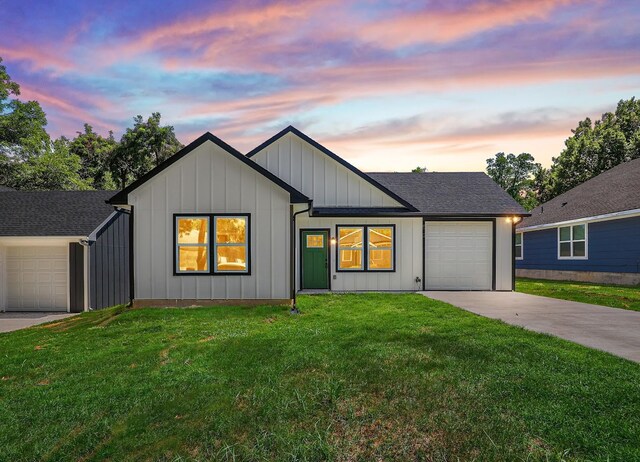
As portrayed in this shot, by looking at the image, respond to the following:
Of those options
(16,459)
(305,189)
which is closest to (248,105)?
(305,189)

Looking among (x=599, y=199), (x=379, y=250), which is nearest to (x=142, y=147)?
(x=379, y=250)

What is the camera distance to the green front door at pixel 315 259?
12492 mm

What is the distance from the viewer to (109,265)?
12383mm

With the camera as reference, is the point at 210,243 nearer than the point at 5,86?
Yes

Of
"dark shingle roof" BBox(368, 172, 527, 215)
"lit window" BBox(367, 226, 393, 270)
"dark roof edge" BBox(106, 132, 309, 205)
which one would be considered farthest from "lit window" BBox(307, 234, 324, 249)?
"dark shingle roof" BBox(368, 172, 527, 215)

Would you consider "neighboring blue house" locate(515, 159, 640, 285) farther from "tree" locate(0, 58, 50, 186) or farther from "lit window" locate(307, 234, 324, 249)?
"tree" locate(0, 58, 50, 186)

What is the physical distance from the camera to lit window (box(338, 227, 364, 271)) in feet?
41.0

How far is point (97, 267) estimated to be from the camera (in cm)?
1177

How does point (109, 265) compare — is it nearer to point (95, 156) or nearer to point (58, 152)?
point (58, 152)

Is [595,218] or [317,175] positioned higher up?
[317,175]

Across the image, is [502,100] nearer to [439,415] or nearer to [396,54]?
[396,54]

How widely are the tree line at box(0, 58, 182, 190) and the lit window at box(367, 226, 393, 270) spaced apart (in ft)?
64.3

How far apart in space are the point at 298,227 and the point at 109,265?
7030 millimetres

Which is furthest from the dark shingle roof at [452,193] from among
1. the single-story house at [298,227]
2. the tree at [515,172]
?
the tree at [515,172]
